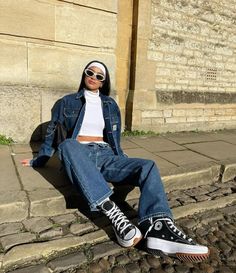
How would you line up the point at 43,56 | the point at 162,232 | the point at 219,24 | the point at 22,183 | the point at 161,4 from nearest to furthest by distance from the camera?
1. the point at 162,232
2. the point at 22,183
3. the point at 43,56
4. the point at 161,4
5. the point at 219,24

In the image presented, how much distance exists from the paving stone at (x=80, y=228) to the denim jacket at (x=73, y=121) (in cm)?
79

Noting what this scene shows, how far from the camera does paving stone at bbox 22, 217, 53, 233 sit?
2.55 meters

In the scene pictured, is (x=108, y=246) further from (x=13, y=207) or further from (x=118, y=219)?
(x=13, y=207)

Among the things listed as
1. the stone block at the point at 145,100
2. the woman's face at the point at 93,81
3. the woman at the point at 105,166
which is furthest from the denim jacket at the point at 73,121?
the stone block at the point at 145,100

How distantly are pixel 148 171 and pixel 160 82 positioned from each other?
375cm

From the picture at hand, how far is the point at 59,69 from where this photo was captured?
4.77 meters

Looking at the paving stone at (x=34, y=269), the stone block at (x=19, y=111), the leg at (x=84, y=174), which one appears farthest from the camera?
the stone block at (x=19, y=111)

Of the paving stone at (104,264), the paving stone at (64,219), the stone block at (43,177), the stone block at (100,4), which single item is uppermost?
the stone block at (100,4)

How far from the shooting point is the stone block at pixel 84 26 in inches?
183

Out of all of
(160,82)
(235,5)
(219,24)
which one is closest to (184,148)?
(160,82)

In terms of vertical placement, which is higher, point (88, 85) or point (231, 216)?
point (88, 85)

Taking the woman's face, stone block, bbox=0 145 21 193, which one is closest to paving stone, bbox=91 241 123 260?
stone block, bbox=0 145 21 193

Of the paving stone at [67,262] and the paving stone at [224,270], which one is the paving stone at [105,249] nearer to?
the paving stone at [67,262]

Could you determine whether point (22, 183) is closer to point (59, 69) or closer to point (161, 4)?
point (59, 69)
